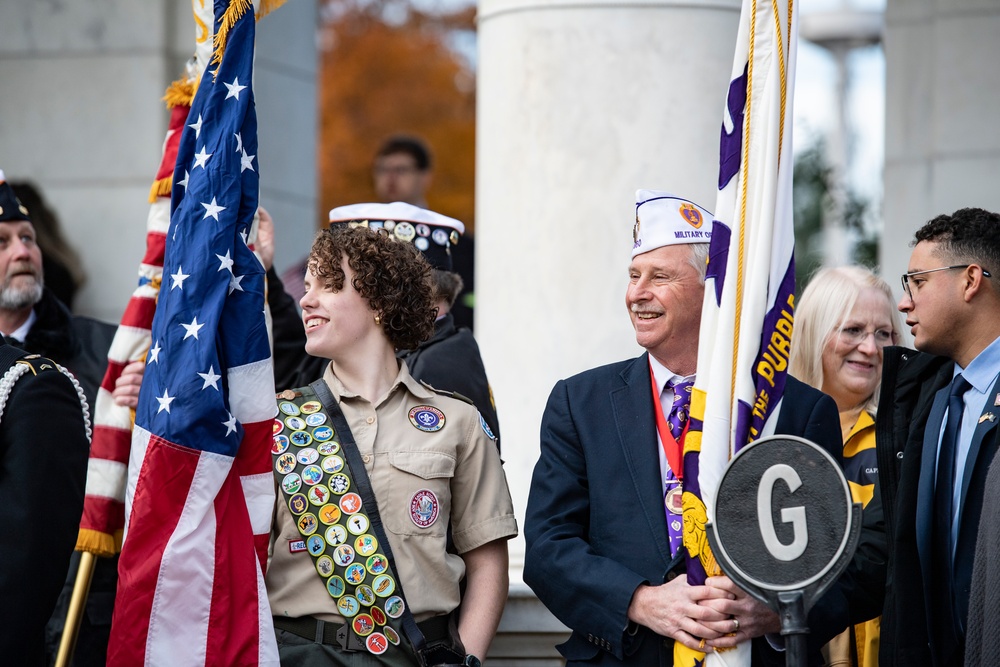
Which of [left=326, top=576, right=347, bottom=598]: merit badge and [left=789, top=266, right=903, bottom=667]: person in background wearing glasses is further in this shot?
[left=789, top=266, right=903, bottom=667]: person in background wearing glasses

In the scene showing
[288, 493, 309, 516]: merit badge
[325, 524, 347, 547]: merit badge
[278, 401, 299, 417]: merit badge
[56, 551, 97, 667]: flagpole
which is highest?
[278, 401, 299, 417]: merit badge

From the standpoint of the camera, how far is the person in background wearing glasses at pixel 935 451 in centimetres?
397

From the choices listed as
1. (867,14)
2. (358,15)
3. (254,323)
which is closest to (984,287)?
(254,323)

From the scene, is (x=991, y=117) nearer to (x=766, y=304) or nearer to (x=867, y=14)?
(x=766, y=304)

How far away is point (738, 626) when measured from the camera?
3.48 meters

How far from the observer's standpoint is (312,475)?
4062 mm

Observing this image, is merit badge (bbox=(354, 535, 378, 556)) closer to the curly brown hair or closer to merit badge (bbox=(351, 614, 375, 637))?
merit badge (bbox=(351, 614, 375, 637))

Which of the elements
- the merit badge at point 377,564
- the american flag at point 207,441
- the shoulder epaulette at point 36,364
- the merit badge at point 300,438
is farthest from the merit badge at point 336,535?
the shoulder epaulette at point 36,364

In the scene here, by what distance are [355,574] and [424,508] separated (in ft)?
0.98

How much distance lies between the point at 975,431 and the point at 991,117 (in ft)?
13.5

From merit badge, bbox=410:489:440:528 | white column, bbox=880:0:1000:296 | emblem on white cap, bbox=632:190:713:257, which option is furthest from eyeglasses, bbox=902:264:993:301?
white column, bbox=880:0:1000:296

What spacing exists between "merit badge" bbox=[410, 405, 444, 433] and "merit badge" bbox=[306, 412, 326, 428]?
0.28 meters

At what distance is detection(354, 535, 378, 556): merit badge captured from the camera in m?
3.94

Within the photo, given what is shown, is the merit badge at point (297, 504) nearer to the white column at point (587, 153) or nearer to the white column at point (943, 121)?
the white column at point (587, 153)
